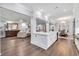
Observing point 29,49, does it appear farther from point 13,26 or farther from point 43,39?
point 13,26

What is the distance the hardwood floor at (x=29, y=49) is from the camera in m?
2.17

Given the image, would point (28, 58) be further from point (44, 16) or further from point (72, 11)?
point (72, 11)

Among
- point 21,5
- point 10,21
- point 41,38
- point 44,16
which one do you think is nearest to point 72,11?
point 44,16

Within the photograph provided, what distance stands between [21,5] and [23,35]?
2.22 ft

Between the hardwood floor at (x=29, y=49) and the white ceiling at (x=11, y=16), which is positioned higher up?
the white ceiling at (x=11, y=16)

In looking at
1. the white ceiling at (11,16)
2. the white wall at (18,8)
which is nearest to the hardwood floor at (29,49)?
the white ceiling at (11,16)

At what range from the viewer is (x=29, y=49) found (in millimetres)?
2207

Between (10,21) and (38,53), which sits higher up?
(10,21)

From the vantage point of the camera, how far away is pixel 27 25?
2215 mm

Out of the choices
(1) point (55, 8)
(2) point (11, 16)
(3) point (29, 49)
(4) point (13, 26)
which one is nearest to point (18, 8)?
(2) point (11, 16)

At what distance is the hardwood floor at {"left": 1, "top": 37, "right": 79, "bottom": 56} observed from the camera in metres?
2.17

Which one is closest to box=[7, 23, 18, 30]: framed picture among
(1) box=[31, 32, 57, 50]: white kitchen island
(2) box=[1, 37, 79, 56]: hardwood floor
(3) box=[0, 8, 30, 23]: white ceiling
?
(3) box=[0, 8, 30, 23]: white ceiling

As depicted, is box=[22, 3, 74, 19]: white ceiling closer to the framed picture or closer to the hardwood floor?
the framed picture

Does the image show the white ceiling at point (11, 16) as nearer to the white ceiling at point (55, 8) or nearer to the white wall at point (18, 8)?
the white wall at point (18, 8)
